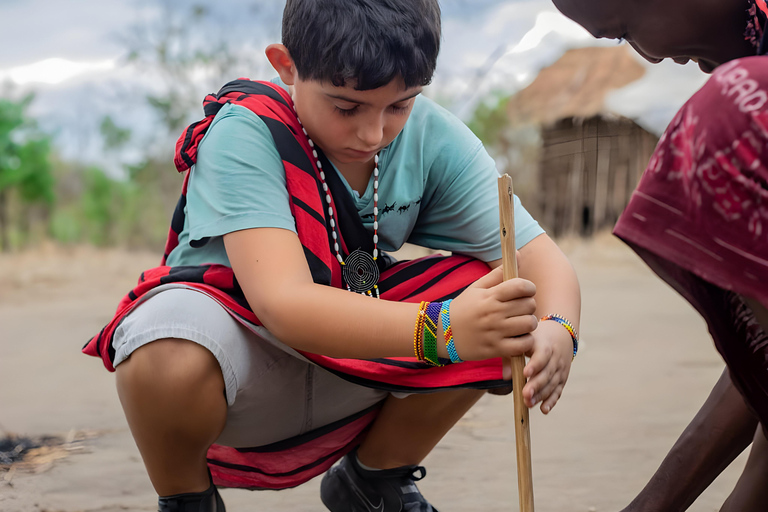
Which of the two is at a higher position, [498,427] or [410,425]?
[410,425]

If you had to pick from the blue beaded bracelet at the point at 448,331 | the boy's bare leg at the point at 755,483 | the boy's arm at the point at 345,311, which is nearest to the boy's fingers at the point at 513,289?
the boy's arm at the point at 345,311

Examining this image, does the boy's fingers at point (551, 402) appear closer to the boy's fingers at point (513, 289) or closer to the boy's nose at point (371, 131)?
the boy's fingers at point (513, 289)

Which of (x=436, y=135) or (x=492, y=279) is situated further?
(x=436, y=135)

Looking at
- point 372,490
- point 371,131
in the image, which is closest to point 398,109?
point 371,131

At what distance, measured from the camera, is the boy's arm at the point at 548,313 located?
1341 mm

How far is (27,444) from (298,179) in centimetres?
145

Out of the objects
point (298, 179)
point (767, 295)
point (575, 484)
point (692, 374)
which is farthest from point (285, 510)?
point (692, 374)

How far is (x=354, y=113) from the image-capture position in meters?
1.42

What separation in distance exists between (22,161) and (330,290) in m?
9.34

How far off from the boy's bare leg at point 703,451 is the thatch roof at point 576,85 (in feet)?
27.7

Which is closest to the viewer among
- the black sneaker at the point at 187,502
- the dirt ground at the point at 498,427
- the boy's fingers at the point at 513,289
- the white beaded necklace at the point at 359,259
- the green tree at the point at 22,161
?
the boy's fingers at the point at 513,289

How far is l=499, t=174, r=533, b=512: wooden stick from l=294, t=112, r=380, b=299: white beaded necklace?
39 cm

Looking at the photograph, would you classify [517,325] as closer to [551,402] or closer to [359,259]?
[551,402]

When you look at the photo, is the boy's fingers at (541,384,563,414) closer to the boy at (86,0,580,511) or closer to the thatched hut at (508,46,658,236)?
the boy at (86,0,580,511)
